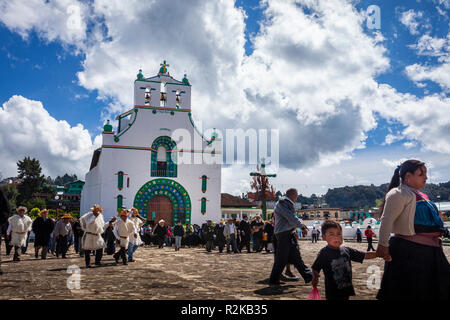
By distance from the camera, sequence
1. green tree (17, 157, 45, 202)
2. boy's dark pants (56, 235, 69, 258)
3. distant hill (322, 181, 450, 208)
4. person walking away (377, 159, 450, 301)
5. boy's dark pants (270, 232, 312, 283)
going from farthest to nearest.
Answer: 1. distant hill (322, 181, 450, 208)
2. green tree (17, 157, 45, 202)
3. boy's dark pants (56, 235, 69, 258)
4. boy's dark pants (270, 232, 312, 283)
5. person walking away (377, 159, 450, 301)

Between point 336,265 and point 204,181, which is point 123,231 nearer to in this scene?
point 336,265

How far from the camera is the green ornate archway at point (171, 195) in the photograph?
89.9 ft

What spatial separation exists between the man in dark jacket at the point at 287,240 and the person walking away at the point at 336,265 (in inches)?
103

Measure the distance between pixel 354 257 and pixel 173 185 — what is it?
24.7m

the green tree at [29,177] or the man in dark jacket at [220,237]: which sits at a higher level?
the green tree at [29,177]

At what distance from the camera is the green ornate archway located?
2739 centimetres

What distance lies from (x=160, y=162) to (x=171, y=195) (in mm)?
2619

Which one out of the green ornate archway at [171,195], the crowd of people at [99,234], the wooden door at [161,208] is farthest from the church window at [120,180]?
the crowd of people at [99,234]

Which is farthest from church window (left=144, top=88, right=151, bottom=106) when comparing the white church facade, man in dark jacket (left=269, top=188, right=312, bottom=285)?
man in dark jacket (left=269, top=188, right=312, bottom=285)

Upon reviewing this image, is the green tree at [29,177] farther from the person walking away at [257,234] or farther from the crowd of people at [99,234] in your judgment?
the person walking away at [257,234]

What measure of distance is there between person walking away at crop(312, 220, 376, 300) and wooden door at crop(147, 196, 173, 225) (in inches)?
958

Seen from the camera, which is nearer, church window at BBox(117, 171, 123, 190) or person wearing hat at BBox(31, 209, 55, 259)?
person wearing hat at BBox(31, 209, 55, 259)

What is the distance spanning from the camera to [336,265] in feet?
13.1

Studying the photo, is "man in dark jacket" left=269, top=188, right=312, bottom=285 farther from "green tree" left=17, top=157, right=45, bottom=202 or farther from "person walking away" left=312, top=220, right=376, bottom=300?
"green tree" left=17, top=157, right=45, bottom=202
